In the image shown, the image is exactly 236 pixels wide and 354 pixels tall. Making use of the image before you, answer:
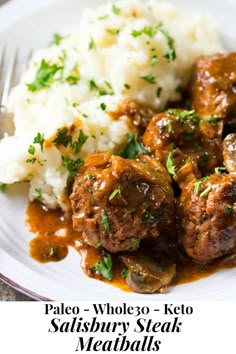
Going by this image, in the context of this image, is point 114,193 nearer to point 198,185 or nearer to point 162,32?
point 198,185

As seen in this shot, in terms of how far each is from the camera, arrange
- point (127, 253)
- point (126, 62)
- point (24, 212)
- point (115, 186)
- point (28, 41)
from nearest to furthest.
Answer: point (115, 186) → point (127, 253) → point (24, 212) → point (126, 62) → point (28, 41)

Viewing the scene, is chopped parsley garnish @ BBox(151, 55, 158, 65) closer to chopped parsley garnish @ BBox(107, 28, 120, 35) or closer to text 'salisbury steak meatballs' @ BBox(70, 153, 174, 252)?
chopped parsley garnish @ BBox(107, 28, 120, 35)

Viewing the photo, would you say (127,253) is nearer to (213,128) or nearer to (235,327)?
(235,327)

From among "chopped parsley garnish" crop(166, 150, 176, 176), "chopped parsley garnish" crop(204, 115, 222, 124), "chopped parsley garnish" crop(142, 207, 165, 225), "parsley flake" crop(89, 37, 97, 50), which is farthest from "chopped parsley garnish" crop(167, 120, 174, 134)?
"parsley flake" crop(89, 37, 97, 50)

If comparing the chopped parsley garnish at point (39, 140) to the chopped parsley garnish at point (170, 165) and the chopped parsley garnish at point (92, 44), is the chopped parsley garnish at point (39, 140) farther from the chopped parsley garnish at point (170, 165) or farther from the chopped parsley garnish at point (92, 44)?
the chopped parsley garnish at point (92, 44)

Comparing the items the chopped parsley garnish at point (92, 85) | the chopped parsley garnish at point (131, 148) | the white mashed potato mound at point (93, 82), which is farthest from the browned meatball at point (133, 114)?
the chopped parsley garnish at point (92, 85)

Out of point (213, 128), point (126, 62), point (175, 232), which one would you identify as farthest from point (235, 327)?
point (126, 62)

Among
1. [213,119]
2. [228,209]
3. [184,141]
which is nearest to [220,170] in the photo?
[184,141]
